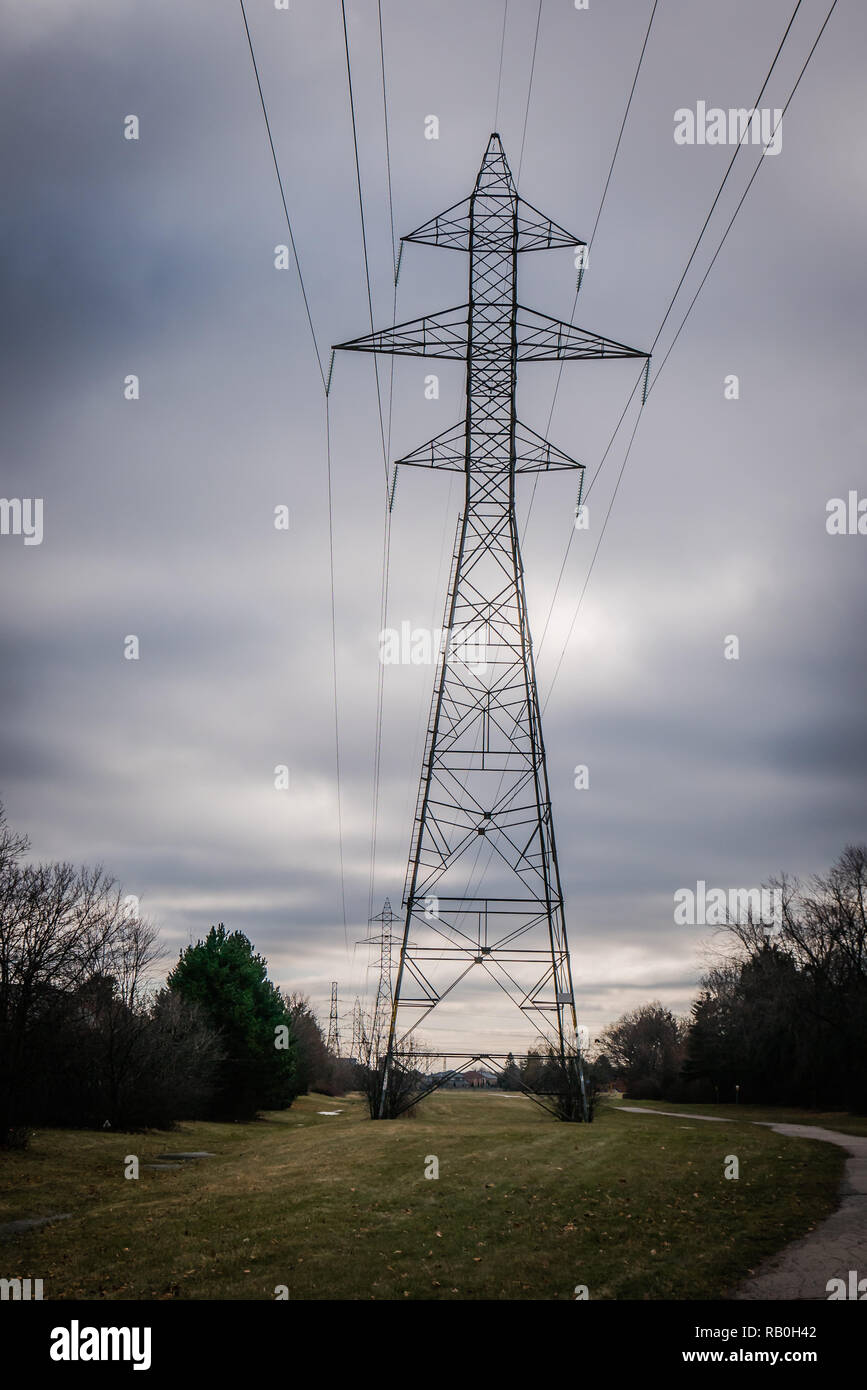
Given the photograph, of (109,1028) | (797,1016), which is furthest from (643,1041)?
(109,1028)

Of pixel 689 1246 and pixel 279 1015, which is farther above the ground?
pixel 689 1246

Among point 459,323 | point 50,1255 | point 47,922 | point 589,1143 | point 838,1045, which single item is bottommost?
point 838,1045

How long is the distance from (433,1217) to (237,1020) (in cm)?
3777

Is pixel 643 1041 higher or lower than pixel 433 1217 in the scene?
lower

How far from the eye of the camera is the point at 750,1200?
46.5 ft

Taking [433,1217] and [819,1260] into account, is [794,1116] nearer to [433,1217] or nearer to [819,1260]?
[433,1217]

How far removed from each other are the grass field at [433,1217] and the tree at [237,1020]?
25.0 metres

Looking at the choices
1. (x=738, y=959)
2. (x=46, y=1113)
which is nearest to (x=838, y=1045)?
(x=738, y=959)

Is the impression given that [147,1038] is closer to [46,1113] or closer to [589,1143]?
[46,1113]

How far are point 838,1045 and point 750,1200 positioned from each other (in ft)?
128

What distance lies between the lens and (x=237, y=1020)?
4822 centimetres

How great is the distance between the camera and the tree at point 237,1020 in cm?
4741
